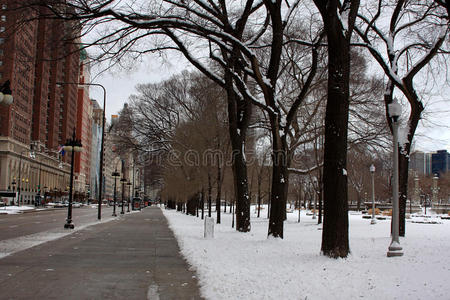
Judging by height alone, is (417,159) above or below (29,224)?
above

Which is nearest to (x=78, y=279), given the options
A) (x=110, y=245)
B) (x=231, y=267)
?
(x=231, y=267)

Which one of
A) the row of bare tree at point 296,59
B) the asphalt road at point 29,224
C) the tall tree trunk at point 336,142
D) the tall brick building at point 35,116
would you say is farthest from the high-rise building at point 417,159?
the tall brick building at point 35,116

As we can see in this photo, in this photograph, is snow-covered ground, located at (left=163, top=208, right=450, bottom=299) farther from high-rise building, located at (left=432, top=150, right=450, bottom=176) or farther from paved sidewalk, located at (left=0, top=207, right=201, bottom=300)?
high-rise building, located at (left=432, top=150, right=450, bottom=176)

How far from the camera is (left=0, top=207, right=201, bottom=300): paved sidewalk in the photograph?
787cm

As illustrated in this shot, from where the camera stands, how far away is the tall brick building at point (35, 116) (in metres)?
13.3

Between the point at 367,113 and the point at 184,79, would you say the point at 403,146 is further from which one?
the point at 184,79

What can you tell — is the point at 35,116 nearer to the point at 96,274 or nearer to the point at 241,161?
the point at 241,161

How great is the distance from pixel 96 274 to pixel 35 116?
135688mm

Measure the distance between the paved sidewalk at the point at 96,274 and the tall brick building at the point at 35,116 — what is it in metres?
5.66

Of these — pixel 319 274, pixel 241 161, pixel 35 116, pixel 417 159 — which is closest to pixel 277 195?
pixel 241 161

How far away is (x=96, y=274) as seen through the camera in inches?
384

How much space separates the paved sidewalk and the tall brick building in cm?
566

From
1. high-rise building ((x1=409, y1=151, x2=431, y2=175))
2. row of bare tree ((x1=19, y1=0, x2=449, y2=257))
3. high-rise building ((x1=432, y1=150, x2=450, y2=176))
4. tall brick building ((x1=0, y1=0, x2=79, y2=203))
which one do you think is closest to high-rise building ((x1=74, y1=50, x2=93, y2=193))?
tall brick building ((x1=0, y1=0, x2=79, y2=203))

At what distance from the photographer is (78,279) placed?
9.12 meters
